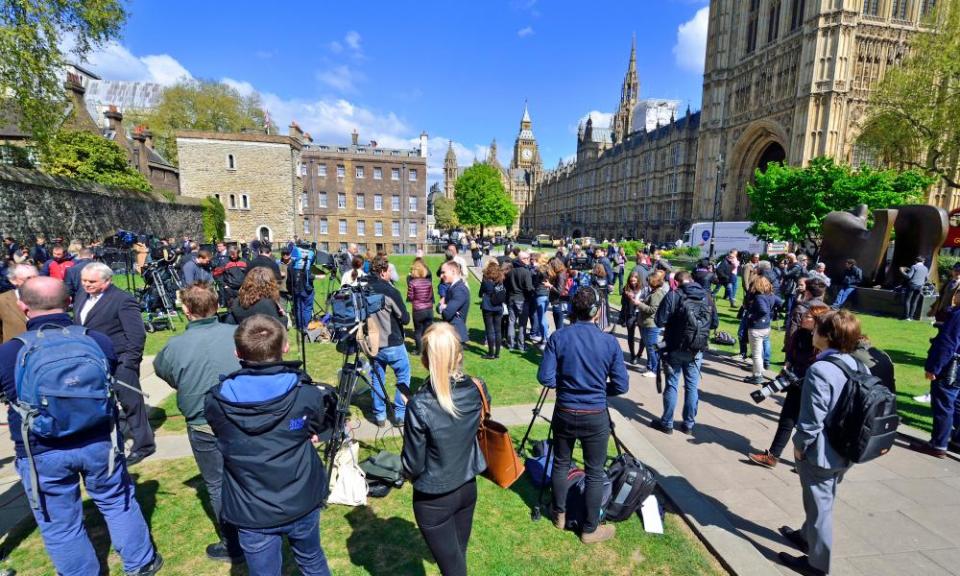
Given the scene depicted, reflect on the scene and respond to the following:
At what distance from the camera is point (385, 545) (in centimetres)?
372

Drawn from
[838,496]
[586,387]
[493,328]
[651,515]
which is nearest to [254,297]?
[586,387]

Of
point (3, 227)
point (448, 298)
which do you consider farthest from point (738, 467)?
point (3, 227)

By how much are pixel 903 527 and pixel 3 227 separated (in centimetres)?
2404

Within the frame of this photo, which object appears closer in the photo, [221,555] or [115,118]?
[221,555]

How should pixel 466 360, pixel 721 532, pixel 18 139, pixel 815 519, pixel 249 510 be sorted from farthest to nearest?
pixel 18 139 → pixel 466 360 → pixel 721 532 → pixel 815 519 → pixel 249 510

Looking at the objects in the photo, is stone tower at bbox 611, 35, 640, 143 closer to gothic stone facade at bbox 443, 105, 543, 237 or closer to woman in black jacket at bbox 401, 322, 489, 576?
gothic stone facade at bbox 443, 105, 543, 237

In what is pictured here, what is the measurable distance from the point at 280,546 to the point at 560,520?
8.14 feet

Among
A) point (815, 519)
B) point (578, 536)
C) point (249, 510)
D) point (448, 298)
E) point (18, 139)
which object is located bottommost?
point (578, 536)

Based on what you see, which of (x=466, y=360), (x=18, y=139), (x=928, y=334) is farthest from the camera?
(x=18, y=139)

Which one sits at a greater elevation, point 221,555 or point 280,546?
point 280,546

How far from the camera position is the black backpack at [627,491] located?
157 inches

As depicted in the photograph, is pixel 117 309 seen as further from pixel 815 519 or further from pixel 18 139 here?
pixel 18 139

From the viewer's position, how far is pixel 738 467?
16.5 feet

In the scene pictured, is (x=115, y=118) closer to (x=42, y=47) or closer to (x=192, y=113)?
(x=192, y=113)
